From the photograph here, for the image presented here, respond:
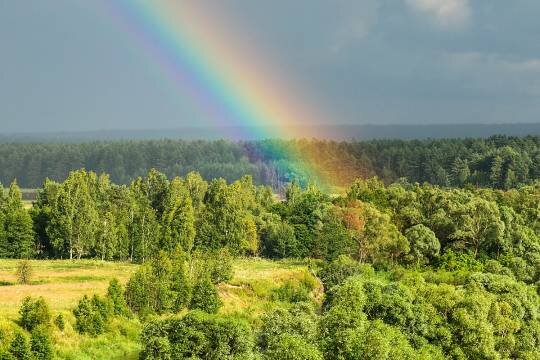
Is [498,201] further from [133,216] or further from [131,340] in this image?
[131,340]

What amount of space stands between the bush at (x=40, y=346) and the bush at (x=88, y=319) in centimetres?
593

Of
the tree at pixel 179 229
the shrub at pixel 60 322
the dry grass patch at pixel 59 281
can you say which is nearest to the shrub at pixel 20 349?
the shrub at pixel 60 322

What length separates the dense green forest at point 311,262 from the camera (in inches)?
1507

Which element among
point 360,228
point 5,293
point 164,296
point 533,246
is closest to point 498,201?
point 533,246

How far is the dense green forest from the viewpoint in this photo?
38281 millimetres

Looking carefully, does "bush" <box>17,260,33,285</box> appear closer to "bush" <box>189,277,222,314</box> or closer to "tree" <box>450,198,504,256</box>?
"bush" <box>189,277,222,314</box>

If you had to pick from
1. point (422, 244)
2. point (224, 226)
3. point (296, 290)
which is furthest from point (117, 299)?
point (422, 244)

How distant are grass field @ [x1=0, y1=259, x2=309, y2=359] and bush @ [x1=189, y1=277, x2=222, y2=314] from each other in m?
2.51

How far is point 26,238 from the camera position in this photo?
83688 mm

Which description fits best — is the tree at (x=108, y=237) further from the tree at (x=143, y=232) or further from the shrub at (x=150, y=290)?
the shrub at (x=150, y=290)

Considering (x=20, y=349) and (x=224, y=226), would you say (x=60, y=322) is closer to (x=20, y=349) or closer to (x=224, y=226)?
(x=20, y=349)

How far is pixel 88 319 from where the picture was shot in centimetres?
4381

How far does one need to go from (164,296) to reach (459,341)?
2456 centimetres

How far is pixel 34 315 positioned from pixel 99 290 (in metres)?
15.5
